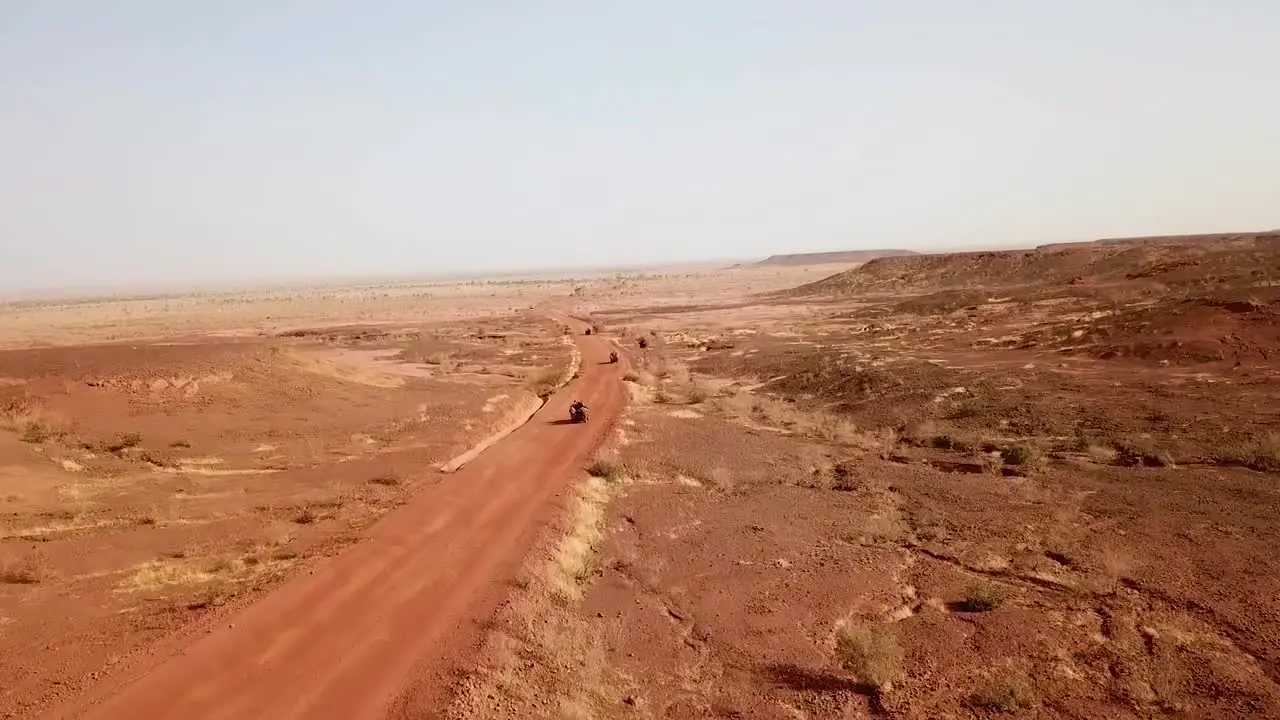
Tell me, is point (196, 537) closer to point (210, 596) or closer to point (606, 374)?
point (210, 596)

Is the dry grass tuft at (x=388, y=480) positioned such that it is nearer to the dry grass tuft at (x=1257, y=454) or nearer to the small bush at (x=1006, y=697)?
the small bush at (x=1006, y=697)

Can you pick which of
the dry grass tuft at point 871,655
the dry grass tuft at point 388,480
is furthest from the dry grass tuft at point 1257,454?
the dry grass tuft at point 388,480

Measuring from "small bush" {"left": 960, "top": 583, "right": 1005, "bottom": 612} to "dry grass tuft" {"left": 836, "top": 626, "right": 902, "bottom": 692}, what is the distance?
1656 mm

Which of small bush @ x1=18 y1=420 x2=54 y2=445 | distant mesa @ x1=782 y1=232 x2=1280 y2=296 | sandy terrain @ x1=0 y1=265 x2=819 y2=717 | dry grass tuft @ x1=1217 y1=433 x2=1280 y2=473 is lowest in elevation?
dry grass tuft @ x1=1217 y1=433 x2=1280 y2=473

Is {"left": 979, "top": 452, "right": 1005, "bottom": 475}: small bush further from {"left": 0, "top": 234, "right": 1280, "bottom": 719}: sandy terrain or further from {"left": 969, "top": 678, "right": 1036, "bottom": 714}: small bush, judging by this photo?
{"left": 969, "top": 678, "right": 1036, "bottom": 714}: small bush

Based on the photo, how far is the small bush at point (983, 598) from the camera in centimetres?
1112

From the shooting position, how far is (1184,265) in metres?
55.9

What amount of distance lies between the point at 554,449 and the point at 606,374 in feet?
50.8

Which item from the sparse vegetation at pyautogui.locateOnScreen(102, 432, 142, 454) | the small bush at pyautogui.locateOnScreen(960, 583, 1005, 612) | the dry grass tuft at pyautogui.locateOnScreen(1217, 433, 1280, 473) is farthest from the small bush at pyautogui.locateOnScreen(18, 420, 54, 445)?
the dry grass tuft at pyautogui.locateOnScreen(1217, 433, 1280, 473)

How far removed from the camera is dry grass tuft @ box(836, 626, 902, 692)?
9.27m

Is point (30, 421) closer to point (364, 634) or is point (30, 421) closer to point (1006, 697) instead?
point (364, 634)

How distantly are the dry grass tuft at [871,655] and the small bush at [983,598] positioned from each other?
5.43 feet

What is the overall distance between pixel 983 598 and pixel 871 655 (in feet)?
8.85

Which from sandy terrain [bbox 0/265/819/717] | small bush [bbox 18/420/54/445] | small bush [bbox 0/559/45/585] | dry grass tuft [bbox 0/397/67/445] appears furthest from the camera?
dry grass tuft [bbox 0/397/67/445]
